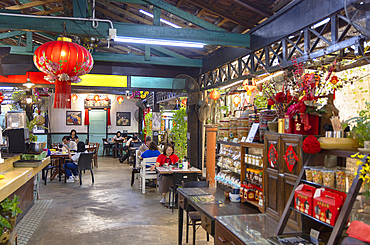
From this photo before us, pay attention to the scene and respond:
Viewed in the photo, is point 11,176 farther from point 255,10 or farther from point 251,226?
point 255,10

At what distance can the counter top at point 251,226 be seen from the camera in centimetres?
238

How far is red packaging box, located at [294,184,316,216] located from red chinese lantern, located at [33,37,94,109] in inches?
121

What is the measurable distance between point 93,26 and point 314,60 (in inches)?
130

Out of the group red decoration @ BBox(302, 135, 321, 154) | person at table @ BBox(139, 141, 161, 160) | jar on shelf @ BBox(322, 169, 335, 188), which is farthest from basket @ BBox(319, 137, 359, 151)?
person at table @ BBox(139, 141, 161, 160)

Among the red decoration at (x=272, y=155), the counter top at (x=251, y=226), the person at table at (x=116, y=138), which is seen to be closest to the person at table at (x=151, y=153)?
the counter top at (x=251, y=226)

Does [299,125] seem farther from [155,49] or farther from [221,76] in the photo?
[155,49]

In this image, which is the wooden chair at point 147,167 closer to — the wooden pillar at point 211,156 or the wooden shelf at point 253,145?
the wooden pillar at point 211,156

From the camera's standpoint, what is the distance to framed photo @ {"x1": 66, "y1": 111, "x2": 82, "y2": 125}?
1789 centimetres

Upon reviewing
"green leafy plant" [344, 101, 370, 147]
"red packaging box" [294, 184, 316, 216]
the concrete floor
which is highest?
"green leafy plant" [344, 101, 370, 147]

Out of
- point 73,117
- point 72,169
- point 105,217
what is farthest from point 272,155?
point 73,117

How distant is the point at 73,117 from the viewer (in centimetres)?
1797

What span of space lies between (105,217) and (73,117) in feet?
43.6

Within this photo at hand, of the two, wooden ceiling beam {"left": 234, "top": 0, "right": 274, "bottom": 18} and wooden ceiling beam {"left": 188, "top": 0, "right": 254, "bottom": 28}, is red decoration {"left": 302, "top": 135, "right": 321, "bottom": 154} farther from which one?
wooden ceiling beam {"left": 188, "top": 0, "right": 254, "bottom": 28}

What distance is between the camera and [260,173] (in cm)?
325
